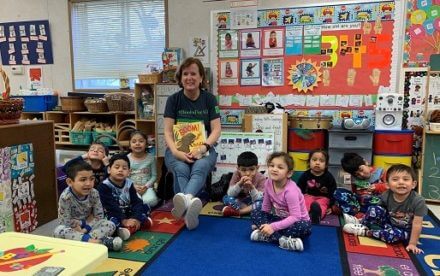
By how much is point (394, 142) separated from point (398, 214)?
115 centimetres

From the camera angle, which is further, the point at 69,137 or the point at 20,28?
the point at 20,28

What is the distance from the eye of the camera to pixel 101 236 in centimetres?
201

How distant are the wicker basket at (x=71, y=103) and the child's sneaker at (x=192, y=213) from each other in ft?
8.34

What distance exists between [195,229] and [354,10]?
8.49 ft

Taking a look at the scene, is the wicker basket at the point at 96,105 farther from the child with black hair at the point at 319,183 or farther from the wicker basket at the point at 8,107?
the child with black hair at the point at 319,183

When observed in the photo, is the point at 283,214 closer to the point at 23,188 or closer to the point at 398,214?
the point at 398,214

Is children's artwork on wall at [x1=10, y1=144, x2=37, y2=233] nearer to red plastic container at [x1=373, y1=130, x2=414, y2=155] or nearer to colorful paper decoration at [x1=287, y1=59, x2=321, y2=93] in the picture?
colorful paper decoration at [x1=287, y1=59, x2=321, y2=93]

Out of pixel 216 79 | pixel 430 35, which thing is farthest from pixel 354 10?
pixel 216 79

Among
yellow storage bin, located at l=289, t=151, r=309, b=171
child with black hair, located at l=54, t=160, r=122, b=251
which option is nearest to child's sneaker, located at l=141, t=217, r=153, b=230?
child with black hair, located at l=54, t=160, r=122, b=251

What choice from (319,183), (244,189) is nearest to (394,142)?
(319,183)

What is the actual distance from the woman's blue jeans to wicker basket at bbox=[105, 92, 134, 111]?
160cm

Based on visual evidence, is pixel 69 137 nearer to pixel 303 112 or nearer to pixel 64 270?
pixel 303 112

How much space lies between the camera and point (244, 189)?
2.78 meters

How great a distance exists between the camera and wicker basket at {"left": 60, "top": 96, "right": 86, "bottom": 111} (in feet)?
13.6
